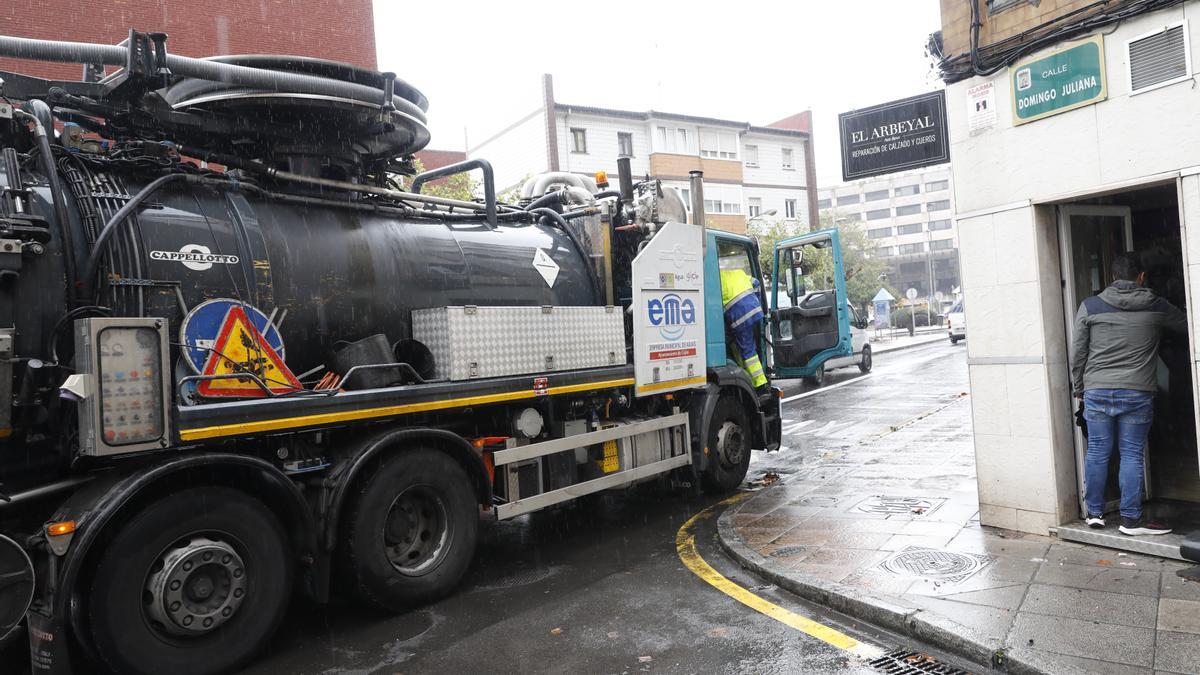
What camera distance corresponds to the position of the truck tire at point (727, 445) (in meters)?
7.89

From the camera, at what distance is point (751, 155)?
40.8m

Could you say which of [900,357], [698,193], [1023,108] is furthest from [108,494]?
[900,357]

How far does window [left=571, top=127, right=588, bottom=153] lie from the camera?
34.1 m

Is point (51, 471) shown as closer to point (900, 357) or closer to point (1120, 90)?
point (1120, 90)

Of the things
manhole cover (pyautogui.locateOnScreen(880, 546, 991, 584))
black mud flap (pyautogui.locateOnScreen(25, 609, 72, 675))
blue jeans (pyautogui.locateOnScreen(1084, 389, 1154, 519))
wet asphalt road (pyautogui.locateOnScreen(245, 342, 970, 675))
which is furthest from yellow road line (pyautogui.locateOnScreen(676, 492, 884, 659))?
black mud flap (pyautogui.locateOnScreen(25, 609, 72, 675))

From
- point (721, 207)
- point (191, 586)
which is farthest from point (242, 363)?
point (721, 207)

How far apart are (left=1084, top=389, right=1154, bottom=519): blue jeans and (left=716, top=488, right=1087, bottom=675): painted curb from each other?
2006mm

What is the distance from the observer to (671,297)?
7426 millimetres

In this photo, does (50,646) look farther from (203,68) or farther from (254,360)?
(203,68)

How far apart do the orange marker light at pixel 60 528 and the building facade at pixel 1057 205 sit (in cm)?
581

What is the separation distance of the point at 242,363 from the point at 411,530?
154 cm

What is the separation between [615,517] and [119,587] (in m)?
4.44

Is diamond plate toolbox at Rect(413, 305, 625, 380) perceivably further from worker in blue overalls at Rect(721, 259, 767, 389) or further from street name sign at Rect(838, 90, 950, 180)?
street name sign at Rect(838, 90, 950, 180)

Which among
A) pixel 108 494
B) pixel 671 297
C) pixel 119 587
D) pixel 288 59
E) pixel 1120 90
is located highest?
pixel 288 59
